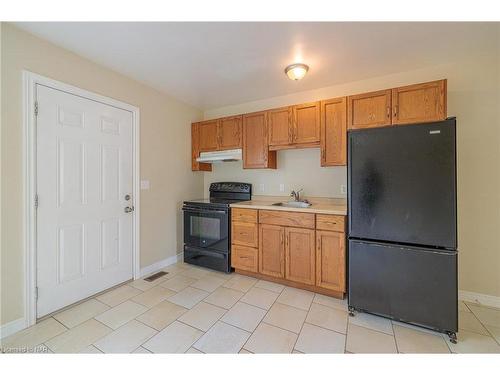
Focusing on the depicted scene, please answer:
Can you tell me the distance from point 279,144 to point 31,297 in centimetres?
287

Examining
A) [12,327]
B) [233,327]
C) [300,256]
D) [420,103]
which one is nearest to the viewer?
[12,327]

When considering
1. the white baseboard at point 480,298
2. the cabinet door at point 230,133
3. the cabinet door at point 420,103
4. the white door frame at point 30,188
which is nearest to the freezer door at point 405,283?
the white baseboard at point 480,298

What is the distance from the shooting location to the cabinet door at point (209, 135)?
3297mm

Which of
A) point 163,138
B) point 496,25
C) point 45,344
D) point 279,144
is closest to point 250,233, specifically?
point 279,144

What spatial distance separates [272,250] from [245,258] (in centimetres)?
40

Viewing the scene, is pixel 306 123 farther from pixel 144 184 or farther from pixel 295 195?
pixel 144 184

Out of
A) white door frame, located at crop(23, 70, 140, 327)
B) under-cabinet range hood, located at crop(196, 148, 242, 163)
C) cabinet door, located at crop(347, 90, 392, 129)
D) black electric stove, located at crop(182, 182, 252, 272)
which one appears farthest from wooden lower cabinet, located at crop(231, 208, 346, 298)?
white door frame, located at crop(23, 70, 140, 327)

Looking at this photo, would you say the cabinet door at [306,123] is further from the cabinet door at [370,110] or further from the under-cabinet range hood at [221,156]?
the under-cabinet range hood at [221,156]

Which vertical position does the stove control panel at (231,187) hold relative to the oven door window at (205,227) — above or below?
above

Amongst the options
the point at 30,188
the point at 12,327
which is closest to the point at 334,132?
the point at 30,188

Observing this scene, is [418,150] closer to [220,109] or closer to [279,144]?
[279,144]

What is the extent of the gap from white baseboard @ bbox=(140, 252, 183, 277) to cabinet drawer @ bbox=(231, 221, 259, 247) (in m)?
1.06

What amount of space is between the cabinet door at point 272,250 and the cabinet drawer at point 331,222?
1.42 feet

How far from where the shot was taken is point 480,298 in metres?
2.15
